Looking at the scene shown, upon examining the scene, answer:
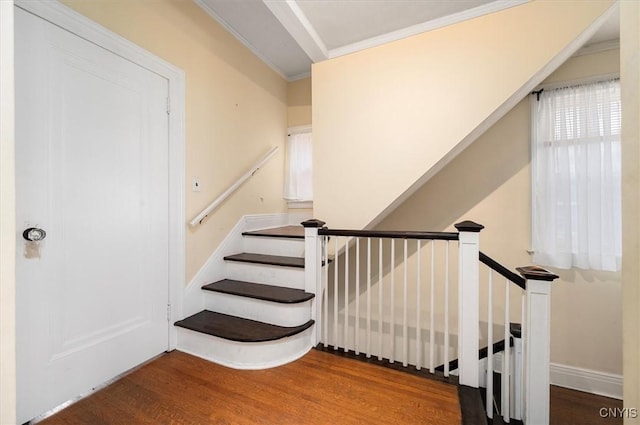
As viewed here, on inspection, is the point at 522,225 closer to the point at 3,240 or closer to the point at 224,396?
the point at 224,396

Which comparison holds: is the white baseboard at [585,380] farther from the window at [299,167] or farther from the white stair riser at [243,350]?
the window at [299,167]

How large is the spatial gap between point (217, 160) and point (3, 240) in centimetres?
195

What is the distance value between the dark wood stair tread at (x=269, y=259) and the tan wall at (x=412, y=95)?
478 mm

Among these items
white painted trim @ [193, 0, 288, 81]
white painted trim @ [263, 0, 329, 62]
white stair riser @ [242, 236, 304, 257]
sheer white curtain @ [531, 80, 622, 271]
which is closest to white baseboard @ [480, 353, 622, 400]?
sheer white curtain @ [531, 80, 622, 271]

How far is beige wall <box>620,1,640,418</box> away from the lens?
68 cm

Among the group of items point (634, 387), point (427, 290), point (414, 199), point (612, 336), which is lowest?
point (612, 336)

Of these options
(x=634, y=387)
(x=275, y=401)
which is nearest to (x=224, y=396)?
(x=275, y=401)

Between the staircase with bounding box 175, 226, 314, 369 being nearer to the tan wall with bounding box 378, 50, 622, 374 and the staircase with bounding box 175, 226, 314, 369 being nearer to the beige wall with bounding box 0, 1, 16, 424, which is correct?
the beige wall with bounding box 0, 1, 16, 424

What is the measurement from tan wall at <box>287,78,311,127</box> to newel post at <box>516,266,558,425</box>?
292 cm

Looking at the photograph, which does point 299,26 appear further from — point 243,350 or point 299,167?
point 243,350

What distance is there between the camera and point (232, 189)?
2559 mm

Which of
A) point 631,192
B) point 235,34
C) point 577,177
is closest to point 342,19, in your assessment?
point 235,34

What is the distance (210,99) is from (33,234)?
163cm

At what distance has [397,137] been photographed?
211 cm
